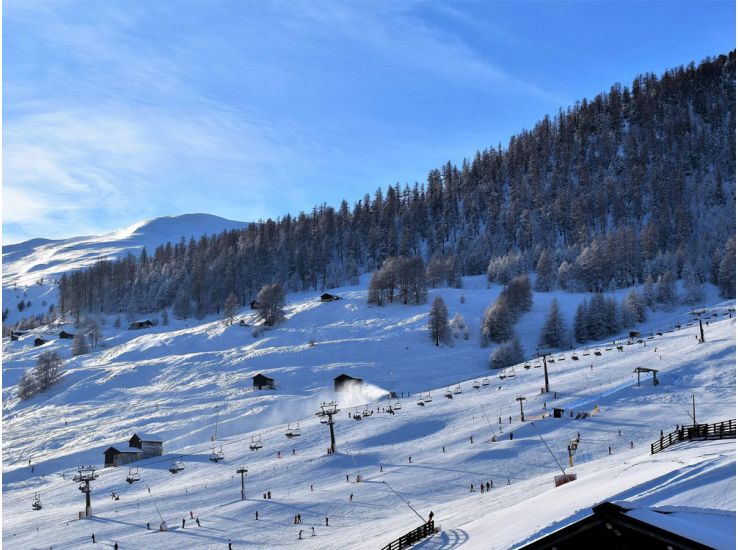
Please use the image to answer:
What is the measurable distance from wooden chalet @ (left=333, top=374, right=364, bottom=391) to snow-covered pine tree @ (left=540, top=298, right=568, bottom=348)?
3039cm

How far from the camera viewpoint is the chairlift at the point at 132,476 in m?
49.6

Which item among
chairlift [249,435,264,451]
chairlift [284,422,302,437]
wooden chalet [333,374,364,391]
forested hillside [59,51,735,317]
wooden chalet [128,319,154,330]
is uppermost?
forested hillside [59,51,735,317]

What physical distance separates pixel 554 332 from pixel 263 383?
42.6m

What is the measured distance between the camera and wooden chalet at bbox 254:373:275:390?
78.2m

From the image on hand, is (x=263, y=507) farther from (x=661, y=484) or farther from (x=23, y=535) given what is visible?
(x=661, y=484)

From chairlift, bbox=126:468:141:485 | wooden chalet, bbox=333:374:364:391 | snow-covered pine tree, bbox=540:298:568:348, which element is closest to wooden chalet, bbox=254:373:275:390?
wooden chalet, bbox=333:374:364:391

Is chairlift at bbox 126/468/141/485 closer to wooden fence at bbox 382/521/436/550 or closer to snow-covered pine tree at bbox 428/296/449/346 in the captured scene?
wooden fence at bbox 382/521/436/550

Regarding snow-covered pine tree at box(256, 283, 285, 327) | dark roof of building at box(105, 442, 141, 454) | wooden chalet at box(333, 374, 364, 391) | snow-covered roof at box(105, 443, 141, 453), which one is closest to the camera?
dark roof of building at box(105, 442, 141, 454)

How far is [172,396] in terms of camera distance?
79500mm

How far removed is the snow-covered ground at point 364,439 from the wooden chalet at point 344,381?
1.45 m

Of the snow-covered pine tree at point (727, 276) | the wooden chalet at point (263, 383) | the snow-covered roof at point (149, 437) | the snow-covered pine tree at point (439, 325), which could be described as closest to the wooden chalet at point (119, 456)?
the snow-covered roof at point (149, 437)

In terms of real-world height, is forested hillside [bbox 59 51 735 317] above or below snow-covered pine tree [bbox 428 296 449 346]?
above

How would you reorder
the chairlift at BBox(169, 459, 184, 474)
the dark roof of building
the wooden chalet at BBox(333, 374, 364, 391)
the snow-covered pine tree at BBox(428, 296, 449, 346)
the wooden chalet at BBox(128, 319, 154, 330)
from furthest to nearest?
the wooden chalet at BBox(128, 319, 154, 330)
the snow-covered pine tree at BBox(428, 296, 449, 346)
the wooden chalet at BBox(333, 374, 364, 391)
the dark roof of building
the chairlift at BBox(169, 459, 184, 474)

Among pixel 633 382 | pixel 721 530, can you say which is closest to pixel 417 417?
pixel 633 382
